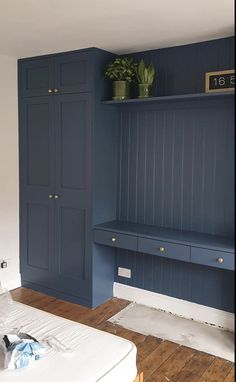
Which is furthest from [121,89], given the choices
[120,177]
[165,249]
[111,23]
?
[165,249]

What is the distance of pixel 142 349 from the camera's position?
2729 mm

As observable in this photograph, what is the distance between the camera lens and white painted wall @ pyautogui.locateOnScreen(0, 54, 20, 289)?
3.63m

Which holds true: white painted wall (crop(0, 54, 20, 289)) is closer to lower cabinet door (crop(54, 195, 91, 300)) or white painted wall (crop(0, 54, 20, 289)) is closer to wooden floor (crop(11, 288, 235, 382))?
lower cabinet door (crop(54, 195, 91, 300))

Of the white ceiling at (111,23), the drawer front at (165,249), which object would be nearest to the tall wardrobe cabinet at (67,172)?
the white ceiling at (111,23)

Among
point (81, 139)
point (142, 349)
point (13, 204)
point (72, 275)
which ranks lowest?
point (142, 349)

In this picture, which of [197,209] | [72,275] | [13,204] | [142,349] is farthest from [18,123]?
[142,349]

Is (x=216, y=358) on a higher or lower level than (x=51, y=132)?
lower

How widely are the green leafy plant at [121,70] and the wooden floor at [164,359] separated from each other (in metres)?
1.99

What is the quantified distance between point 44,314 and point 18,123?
2.12m

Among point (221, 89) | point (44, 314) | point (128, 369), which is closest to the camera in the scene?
point (128, 369)

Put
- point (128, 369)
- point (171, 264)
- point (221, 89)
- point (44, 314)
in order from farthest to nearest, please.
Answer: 1. point (171, 264)
2. point (221, 89)
3. point (44, 314)
4. point (128, 369)

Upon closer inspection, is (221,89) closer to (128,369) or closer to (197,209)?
(197,209)

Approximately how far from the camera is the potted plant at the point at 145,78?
10.2ft

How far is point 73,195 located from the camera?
3436 mm
